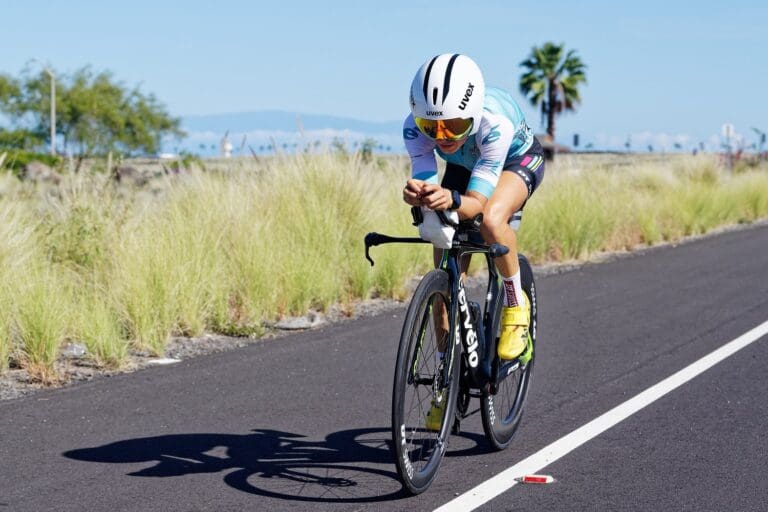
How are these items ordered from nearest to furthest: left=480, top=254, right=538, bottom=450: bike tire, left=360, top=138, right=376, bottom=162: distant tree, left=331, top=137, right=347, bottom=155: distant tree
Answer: left=480, top=254, right=538, bottom=450: bike tire
left=331, top=137, right=347, bottom=155: distant tree
left=360, top=138, right=376, bottom=162: distant tree

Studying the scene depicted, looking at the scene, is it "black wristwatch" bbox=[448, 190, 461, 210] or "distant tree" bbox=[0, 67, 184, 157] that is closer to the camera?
"black wristwatch" bbox=[448, 190, 461, 210]

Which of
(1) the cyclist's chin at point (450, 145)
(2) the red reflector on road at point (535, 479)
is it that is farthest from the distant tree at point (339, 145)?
(2) the red reflector on road at point (535, 479)

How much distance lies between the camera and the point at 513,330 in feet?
18.5

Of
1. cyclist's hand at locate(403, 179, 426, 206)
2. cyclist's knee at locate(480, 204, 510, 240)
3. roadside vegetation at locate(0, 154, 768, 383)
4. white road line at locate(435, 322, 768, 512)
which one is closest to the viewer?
cyclist's hand at locate(403, 179, 426, 206)

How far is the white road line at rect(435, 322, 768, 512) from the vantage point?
5.03m

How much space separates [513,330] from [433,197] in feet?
3.97

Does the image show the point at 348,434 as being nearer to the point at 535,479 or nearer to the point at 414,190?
the point at 535,479

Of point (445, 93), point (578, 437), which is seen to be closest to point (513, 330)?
point (578, 437)

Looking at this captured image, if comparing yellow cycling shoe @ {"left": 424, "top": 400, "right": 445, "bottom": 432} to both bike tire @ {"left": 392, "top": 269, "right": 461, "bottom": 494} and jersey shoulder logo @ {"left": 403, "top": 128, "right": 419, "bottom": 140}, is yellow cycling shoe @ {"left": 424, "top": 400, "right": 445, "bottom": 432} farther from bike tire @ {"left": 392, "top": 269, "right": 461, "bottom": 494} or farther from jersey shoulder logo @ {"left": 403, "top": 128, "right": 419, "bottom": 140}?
jersey shoulder logo @ {"left": 403, "top": 128, "right": 419, "bottom": 140}

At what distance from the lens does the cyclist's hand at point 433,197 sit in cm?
469

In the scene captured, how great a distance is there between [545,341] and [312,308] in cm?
264

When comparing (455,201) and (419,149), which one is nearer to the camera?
(455,201)

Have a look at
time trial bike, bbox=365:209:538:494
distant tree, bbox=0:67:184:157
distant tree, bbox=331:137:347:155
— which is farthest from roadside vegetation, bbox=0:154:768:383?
distant tree, bbox=0:67:184:157

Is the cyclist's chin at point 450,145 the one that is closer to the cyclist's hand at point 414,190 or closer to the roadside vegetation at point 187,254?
the cyclist's hand at point 414,190
